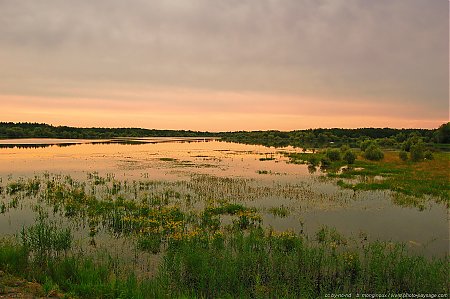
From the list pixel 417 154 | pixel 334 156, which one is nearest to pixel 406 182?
pixel 334 156

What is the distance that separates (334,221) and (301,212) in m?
2.42

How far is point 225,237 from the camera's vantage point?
1438 cm

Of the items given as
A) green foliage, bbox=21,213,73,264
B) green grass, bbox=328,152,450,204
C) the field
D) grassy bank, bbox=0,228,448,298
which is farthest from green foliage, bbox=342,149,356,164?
green foliage, bbox=21,213,73,264

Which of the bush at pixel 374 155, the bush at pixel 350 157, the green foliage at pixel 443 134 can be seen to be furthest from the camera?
the green foliage at pixel 443 134

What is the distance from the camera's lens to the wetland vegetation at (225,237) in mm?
9531

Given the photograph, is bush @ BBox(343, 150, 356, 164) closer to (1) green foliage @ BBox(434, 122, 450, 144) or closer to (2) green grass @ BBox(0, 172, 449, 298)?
(2) green grass @ BBox(0, 172, 449, 298)

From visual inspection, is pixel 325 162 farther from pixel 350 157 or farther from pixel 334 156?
pixel 334 156

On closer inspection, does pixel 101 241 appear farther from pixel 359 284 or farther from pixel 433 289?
pixel 433 289

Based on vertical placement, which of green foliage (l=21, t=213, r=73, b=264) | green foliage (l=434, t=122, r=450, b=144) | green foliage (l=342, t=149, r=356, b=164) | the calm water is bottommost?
the calm water

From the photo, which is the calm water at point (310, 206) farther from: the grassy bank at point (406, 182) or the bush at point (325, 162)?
the bush at point (325, 162)

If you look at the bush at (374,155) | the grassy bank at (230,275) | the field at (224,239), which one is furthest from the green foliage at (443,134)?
the grassy bank at (230,275)

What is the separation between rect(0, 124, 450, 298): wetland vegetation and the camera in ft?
31.3

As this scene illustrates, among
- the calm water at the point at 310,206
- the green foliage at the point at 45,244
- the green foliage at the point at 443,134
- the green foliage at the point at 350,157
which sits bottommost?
the calm water at the point at 310,206

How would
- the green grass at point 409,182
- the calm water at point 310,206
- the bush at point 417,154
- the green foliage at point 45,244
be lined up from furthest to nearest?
the bush at point 417,154, the green grass at point 409,182, the calm water at point 310,206, the green foliage at point 45,244
